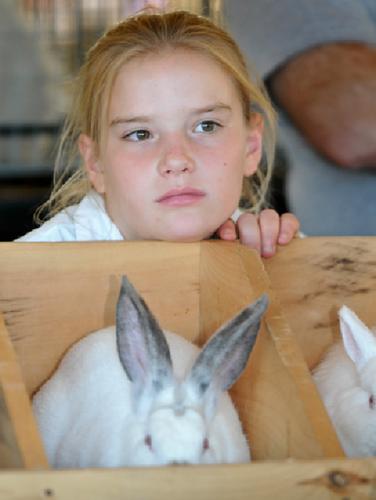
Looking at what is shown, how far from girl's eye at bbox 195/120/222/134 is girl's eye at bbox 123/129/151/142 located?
80mm

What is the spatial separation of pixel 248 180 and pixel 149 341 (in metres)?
0.93

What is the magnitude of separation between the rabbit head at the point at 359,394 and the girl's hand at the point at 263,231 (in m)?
0.20

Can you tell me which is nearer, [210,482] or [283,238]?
[210,482]

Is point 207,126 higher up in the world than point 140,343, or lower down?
higher up

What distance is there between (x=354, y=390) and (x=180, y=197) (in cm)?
41

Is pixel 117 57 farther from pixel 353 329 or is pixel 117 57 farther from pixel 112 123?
pixel 353 329

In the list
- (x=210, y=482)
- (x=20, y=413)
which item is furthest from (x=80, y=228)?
(x=210, y=482)

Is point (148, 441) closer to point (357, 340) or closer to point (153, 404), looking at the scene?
point (153, 404)

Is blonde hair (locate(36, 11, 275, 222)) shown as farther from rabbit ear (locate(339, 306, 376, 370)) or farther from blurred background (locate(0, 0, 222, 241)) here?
blurred background (locate(0, 0, 222, 241))

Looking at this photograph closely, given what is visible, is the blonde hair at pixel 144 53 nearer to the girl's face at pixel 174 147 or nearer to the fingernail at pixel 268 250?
the girl's face at pixel 174 147

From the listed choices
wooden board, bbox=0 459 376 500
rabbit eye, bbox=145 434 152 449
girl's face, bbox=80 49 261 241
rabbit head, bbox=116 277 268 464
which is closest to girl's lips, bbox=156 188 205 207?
girl's face, bbox=80 49 261 241

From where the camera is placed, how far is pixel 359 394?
4.71 ft

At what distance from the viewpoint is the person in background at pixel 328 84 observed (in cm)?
215

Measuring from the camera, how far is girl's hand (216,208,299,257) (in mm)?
1610
